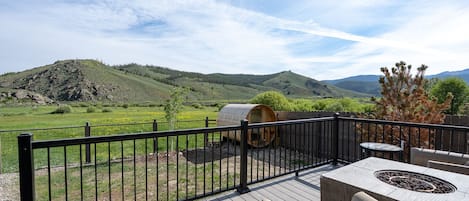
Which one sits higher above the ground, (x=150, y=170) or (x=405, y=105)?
(x=405, y=105)

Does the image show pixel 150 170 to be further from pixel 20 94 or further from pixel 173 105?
pixel 20 94

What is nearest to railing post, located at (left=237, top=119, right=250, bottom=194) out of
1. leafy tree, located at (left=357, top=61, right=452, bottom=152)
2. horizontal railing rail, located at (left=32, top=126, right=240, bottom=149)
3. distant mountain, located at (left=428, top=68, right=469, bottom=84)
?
horizontal railing rail, located at (left=32, top=126, right=240, bottom=149)

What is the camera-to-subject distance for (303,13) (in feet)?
22.1

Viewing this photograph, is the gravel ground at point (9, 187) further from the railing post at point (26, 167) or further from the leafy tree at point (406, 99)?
the leafy tree at point (406, 99)

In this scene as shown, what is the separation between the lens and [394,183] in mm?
1830

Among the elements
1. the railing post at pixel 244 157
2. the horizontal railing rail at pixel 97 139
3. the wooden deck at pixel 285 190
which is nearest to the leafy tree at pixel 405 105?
the wooden deck at pixel 285 190

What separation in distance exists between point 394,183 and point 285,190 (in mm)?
1533

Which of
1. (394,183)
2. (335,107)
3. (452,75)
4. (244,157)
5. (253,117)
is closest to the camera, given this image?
(394,183)

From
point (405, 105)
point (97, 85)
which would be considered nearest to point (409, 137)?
point (405, 105)

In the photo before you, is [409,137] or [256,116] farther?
[256,116]

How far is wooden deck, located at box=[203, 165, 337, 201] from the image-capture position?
2.91 meters

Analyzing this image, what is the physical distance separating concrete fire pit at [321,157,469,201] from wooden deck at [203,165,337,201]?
96cm

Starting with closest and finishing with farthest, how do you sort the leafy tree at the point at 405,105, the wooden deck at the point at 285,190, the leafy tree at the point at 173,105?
1. the wooden deck at the point at 285,190
2. the leafy tree at the point at 405,105
3. the leafy tree at the point at 173,105

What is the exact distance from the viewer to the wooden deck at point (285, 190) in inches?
115
